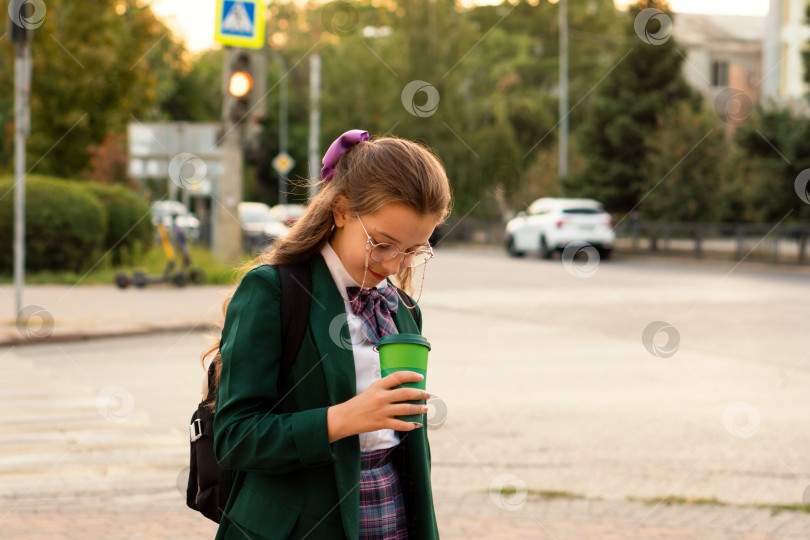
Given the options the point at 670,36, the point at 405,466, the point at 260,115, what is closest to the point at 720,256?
the point at 670,36

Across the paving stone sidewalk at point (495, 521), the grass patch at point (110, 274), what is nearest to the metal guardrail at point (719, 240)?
the grass patch at point (110, 274)

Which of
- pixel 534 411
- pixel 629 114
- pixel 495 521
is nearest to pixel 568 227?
pixel 629 114

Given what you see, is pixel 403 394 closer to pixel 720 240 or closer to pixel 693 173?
pixel 720 240

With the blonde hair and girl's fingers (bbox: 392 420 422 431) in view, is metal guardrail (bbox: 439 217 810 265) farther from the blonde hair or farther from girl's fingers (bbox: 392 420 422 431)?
girl's fingers (bbox: 392 420 422 431)

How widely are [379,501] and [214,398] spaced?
43 cm

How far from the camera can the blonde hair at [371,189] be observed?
85.9 inches

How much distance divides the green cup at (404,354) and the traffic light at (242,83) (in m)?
12.0

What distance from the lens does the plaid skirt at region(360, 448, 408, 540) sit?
2.22m

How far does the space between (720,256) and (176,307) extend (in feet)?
56.6

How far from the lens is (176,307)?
46.5 ft

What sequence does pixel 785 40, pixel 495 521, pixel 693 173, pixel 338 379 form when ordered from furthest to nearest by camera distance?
1. pixel 785 40
2. pixel 693 173
3. pixel 495 521
4. pixel 338 379

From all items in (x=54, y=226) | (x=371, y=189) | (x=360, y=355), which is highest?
(x=371, y=189)

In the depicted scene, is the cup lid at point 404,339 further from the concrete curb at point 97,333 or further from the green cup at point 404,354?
the concrete curb at point 97,333

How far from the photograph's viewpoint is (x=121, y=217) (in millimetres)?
21188
